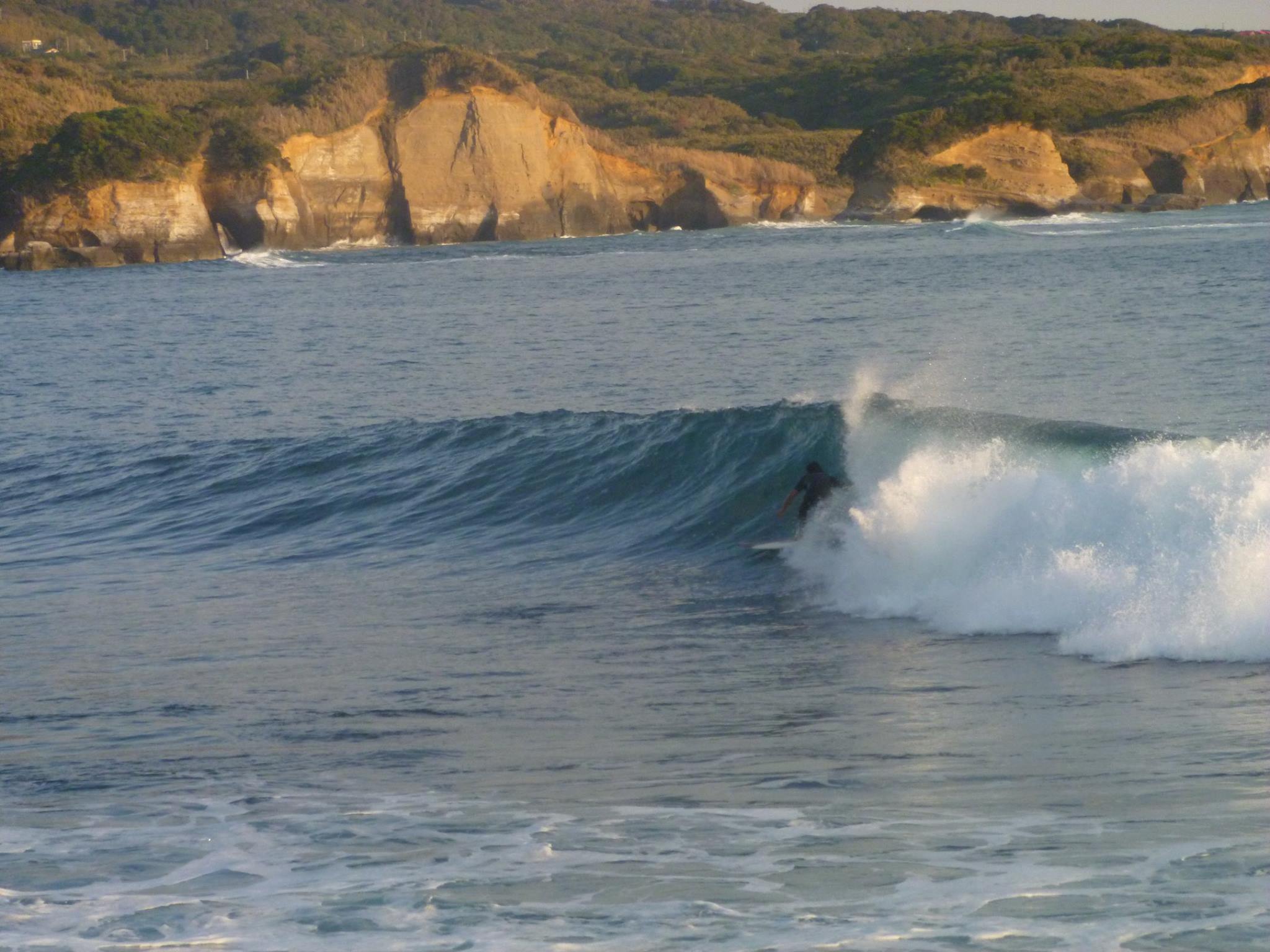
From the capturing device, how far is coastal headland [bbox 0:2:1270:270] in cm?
6850

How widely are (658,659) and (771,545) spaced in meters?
3.96

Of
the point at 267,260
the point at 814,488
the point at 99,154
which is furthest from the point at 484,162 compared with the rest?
the point at 814,488

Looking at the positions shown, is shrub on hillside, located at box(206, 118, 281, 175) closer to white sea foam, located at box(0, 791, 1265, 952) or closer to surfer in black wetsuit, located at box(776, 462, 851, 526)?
surfer in black wetsuit, located at box(776, 462, 851, 526)

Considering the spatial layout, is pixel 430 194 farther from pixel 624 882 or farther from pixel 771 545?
pixel 624 882

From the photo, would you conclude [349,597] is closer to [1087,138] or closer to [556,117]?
[556,117]

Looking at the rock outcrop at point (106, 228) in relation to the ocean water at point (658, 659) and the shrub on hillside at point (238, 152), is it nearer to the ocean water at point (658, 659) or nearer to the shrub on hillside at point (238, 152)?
the shrub on hillside at point (238, 152)

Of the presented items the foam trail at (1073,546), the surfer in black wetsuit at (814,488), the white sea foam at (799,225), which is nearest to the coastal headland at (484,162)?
the white sea foam at (799,225)

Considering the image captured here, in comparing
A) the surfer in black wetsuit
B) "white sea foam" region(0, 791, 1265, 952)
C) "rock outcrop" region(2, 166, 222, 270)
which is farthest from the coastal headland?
"white sea foam" region(0, 791, 1265, 952)

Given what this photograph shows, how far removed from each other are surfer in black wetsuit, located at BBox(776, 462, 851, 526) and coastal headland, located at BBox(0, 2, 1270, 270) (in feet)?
198

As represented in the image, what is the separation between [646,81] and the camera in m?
160

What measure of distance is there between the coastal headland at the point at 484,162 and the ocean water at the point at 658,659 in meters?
47.5

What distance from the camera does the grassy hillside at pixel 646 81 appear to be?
7906 centimetres

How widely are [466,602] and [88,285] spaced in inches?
1846

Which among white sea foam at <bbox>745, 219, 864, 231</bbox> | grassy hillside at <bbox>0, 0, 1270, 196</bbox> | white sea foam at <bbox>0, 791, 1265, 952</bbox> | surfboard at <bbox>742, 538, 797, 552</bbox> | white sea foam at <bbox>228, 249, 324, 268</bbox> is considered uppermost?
grassy hillside at <bbox>0, 0, 1270, 196</bbox>
